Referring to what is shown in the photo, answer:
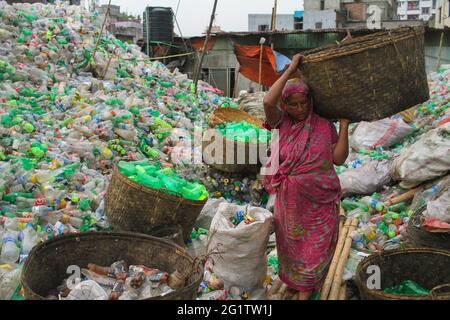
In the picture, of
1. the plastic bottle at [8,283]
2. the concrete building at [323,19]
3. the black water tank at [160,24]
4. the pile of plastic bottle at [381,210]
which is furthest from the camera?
the concrete building at [323,19]

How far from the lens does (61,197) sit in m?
4.05

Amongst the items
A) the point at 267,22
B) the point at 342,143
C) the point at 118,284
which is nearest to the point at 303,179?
the point at 342,143

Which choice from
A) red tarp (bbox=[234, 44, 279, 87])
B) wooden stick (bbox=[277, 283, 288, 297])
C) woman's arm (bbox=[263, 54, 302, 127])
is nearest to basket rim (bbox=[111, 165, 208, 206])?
wooden stick (bbox=[277, 283, 288, 297])

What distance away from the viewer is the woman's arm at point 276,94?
2.51 meters

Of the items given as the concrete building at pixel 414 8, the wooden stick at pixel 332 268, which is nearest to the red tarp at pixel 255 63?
the wooden stick at pixel 332 268

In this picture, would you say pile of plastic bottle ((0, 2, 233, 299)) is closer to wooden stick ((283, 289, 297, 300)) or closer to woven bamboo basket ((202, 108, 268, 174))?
woven bamboo basket ((202, 108, 268, 174))

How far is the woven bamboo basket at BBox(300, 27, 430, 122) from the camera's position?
2.42 metres

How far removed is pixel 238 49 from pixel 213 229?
9.76 metres

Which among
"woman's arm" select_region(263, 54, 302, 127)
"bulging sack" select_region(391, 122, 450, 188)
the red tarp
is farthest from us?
the red tarp

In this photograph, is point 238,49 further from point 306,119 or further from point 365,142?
point 306,119

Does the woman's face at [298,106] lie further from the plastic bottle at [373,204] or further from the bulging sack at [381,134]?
the bulging sack at [381,134]

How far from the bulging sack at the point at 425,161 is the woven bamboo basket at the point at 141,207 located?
2194 millimetres

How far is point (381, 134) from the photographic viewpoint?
5.98 metres

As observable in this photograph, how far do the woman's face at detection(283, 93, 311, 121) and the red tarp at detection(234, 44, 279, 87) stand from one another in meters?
9.28
